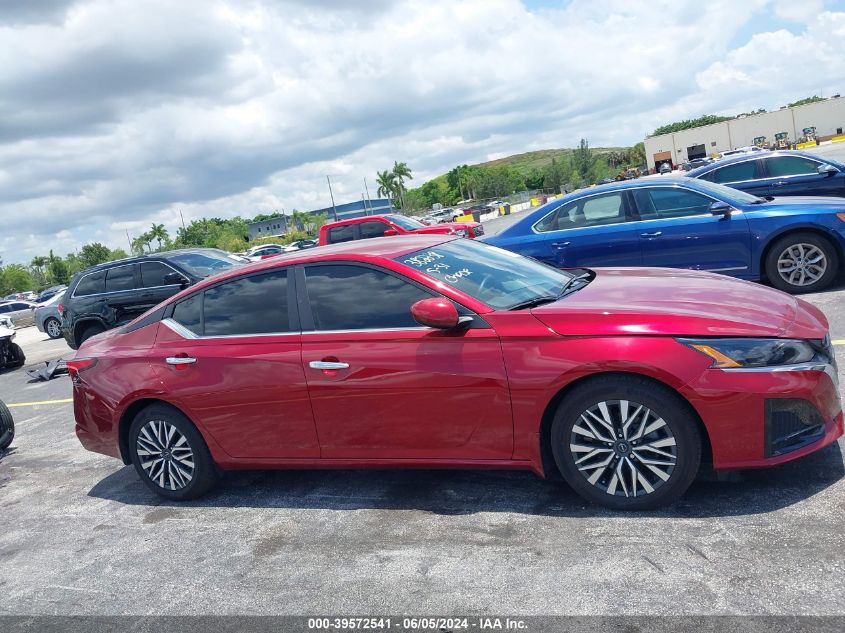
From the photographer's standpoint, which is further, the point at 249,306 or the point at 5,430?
the point at 5,430

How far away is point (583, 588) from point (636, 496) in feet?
2.47

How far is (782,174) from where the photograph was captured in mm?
11984

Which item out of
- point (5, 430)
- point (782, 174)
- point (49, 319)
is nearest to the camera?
point (5, 430)

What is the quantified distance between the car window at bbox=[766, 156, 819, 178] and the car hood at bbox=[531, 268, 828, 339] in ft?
28.5

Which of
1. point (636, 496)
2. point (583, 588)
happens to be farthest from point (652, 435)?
point (583, 588)

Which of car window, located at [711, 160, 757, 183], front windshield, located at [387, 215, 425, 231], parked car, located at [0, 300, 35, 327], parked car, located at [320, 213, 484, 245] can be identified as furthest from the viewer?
parked car, located at [0, 300, 35, 327]

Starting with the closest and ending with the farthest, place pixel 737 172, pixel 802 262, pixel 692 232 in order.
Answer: pixel 802 262 < pixel 692 232 < pixel 737 172

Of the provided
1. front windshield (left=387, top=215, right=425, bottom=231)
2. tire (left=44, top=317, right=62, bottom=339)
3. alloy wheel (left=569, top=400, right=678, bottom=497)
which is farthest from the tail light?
tire (left=44, top=317, right=62, bottom=339)

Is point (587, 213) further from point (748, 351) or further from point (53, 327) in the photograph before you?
point (53, 327)

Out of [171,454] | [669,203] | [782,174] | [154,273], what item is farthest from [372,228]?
[171,454]

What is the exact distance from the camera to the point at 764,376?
3.46 m

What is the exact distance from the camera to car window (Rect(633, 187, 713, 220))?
8.48 m

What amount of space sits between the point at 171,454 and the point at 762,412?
362 centimetres

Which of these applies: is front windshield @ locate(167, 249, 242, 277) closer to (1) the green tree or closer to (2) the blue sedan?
(2) the blue sedan
